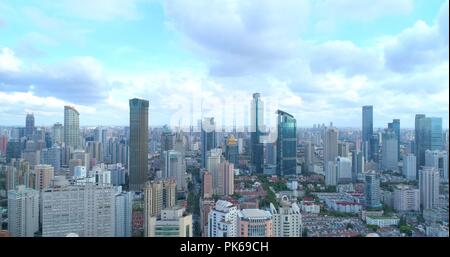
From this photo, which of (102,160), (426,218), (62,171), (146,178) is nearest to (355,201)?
(426,218)

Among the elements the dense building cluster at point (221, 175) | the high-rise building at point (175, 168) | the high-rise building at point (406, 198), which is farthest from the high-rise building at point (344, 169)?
the high-rise building at point (175, 168)

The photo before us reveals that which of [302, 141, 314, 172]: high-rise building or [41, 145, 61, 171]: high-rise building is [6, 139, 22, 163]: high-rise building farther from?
[302, 141, 314, 172]: high-rise building

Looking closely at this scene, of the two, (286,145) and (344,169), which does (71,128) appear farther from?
(344,169)

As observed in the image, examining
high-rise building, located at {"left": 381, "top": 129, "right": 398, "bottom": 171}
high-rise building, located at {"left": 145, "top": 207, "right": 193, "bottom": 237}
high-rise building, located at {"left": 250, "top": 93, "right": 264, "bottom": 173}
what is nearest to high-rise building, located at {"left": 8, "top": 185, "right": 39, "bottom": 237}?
high-rise building, located at {"left": 145, "top": 207, "right": 193, "bottom": 237}

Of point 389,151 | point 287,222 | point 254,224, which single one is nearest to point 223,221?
point 254,224
